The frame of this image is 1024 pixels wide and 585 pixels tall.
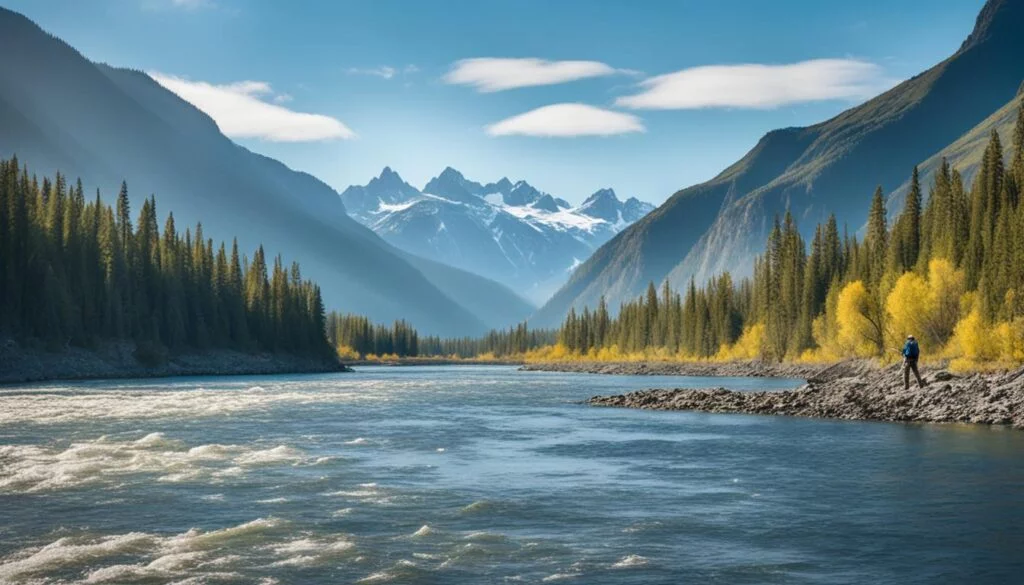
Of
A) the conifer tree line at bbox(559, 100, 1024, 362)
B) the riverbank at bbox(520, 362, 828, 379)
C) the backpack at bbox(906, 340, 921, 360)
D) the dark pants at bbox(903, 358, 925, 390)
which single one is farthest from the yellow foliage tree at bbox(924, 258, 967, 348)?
the backpack at bbox(906, 340, 921, 360)

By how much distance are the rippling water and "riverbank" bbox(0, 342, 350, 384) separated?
78.9 metres

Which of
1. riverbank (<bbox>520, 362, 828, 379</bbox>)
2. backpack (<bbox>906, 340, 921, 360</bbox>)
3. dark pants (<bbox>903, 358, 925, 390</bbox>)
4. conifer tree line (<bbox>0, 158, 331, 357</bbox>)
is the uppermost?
conifer tree line (<bbox>0, 158, 331, 357</bbox>)

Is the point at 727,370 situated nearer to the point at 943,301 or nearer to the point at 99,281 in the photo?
the point at 943,301

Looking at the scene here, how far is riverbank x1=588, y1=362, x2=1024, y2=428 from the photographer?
56.1 meters

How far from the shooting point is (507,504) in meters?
28.9

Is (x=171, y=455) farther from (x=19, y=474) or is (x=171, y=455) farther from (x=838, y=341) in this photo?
(x=838, y=341)

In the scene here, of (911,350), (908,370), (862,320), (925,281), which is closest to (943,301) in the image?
(925,281)

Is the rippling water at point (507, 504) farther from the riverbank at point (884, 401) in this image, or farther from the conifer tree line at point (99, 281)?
the conifer tree line at point (99, 281)

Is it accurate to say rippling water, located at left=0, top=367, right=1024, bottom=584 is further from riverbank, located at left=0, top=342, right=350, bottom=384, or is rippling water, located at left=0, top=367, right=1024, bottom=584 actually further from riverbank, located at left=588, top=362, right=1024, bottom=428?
riverbank, located at left=0, top=342, right=350, bottom=384

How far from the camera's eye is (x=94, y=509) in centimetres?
2694

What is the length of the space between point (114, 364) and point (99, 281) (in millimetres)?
16349

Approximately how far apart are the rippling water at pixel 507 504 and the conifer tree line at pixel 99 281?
9166cm

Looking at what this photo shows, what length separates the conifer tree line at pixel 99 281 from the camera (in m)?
136

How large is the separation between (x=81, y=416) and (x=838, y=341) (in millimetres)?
112657
